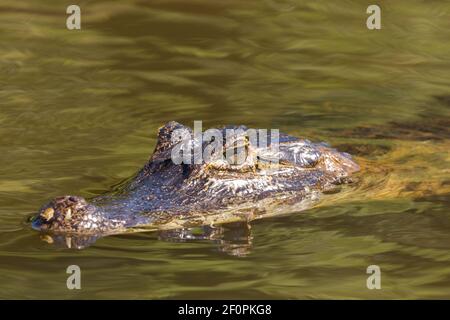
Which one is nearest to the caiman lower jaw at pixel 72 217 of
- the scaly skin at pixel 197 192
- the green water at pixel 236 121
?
the scaly skin at pixel 197 192

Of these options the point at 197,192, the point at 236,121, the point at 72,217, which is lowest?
the point at 72,217

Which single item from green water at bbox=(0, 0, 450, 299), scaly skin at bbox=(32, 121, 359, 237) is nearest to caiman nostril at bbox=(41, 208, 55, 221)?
scaly skin at bbox=(32, 121, 359, 237)

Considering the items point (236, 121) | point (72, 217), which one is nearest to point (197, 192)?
point (72, 217)

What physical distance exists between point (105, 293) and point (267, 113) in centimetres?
469

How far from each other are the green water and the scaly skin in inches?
6.8

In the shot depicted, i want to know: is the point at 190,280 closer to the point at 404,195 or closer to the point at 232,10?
the point at 404,195

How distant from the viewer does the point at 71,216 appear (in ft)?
22.8

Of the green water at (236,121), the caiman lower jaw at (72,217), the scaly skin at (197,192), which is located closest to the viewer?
the green water at (236,121)

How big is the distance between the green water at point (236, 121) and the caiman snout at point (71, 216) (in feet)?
0.42

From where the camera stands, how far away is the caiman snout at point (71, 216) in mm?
6949

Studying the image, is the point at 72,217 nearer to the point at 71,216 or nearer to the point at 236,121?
the point at 71,216

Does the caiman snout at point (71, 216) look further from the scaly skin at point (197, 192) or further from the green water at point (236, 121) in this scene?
the green water at point (236, 121)

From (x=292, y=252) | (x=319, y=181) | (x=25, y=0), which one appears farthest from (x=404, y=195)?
(x=25, y=0)

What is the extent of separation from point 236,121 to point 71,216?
3708 millimetres
